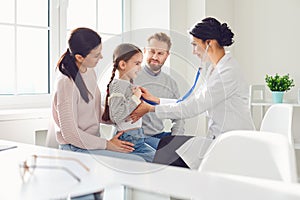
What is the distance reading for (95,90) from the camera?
3.34 ft

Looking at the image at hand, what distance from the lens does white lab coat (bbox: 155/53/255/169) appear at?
101 centimetres

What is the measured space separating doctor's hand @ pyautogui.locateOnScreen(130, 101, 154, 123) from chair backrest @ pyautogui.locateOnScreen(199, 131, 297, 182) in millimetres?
325

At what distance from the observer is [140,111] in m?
0.94

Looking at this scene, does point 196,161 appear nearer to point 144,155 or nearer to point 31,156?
point 144,155

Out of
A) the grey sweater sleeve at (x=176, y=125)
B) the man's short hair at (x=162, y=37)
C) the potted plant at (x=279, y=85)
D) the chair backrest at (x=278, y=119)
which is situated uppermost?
the man's short hair at (x=162, y=37)

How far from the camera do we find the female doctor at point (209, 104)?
955 mm

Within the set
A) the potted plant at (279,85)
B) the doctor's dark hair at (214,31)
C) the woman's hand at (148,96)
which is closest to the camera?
the woman's hand at (148,96)

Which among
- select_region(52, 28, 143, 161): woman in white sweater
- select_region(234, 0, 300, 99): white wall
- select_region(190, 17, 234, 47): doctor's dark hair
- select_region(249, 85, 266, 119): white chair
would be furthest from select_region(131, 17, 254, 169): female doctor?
select_region(234, 0, 300, 99): white wall

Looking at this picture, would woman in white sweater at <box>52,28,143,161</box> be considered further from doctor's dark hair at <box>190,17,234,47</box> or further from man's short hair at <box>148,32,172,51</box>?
doctor's dark hair at <box>190,17,234,47</box>

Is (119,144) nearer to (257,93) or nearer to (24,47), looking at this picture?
(24,47)

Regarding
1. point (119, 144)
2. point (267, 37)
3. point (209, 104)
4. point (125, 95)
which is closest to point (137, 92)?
point (125, 95)

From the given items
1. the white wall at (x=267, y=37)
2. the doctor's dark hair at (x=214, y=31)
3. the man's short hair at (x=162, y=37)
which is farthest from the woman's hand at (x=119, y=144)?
the white wall at (x=267, y=37)

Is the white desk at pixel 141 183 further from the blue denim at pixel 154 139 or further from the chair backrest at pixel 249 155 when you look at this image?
the chair backrest at pixel 249 155

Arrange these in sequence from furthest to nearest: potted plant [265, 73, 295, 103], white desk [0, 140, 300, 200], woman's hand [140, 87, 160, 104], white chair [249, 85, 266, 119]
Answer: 1. white chair [249, 85, 266, 119]
2. potted plant [265, 73, 295, 103]
3. woman's hand [140, 87, 160, 104]
4. white desk [0, 140, 300, 200]
